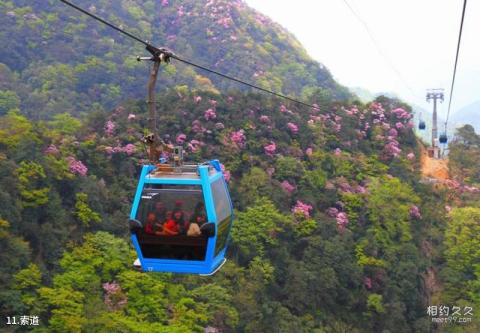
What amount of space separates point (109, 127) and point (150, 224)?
19.4m

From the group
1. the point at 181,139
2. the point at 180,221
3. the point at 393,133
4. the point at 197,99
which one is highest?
the point at 197,99

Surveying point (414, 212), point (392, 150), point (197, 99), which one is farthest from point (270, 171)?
point (392, 150)

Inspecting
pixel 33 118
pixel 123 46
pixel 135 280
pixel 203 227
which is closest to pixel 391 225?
pixel 135 280

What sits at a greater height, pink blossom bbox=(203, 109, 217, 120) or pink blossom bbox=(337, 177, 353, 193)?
pink blossom bbox=(203, 109, 217, 120)

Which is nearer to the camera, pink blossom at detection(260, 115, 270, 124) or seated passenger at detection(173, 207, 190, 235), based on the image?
seated passenger at detection(173, 207, 190, 235)

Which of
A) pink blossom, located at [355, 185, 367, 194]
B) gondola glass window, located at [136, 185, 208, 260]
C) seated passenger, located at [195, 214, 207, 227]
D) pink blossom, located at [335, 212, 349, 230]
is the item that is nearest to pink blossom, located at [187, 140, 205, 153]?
pink blossom, located at [335, 212, 349, 230]

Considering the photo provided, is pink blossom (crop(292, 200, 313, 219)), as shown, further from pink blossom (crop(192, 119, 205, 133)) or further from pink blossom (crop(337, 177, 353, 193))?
pink blossom (crop(192, 119, 205, 133))

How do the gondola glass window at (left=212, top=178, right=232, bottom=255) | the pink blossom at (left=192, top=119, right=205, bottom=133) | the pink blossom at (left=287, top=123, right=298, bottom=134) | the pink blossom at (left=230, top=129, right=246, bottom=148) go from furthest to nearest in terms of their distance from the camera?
the pink blossom at (left=287, top=123, right=298, bottom=134)
the pink blossom at (left=230, top=129, right=246, bottom=148)
the pink blossom at (left=192, top=119, right=205, bottom=133)
the gondola glass window at (left=212, top=178, right=232, bottom=255)

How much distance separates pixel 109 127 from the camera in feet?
92.8

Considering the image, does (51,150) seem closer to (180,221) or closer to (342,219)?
(342,219)

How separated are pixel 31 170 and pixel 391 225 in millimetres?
17233

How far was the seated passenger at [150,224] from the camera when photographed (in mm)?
9688

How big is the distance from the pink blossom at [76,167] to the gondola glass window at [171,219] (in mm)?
14568

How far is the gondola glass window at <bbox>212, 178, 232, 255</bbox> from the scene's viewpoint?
32.5 ft
